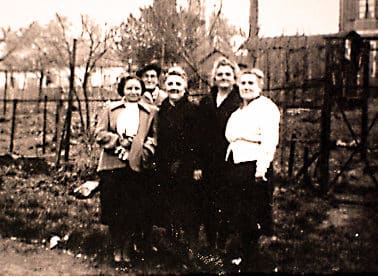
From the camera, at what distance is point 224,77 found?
288 cm

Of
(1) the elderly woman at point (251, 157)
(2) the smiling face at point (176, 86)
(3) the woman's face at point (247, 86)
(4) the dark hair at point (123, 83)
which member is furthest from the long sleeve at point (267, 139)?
(4) the dark hair at point (123, 83)

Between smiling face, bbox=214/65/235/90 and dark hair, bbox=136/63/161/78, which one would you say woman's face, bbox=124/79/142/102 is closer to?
dark hair, bbox=136/63/161/78

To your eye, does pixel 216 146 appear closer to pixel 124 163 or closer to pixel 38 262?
pixel 124 163

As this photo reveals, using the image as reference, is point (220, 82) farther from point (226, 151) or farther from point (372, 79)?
point (372, 79)

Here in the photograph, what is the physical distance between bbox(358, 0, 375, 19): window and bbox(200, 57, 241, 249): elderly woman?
0.93 m

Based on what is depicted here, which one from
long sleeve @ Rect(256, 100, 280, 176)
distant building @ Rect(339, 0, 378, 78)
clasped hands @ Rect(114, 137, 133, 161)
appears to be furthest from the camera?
clasped hands @ Rect(114, 137, 133, 161)

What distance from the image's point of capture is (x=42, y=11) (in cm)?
334

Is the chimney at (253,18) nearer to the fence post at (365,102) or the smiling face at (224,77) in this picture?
the smiling face at (224,77)

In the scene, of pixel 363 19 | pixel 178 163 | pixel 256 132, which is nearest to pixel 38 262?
pixel 178 163

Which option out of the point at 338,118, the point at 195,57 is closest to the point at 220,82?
the point at 195,57

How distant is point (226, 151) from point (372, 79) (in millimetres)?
1052

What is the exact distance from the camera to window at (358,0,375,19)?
3009mm

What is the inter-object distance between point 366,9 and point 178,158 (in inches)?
64.1

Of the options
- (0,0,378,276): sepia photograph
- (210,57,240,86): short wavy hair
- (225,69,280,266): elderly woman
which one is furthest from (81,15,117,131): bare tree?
(225,69,280,266): elderly woman
